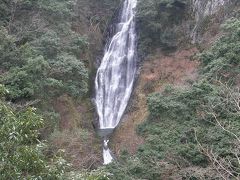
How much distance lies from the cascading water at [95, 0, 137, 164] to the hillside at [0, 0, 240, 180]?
52 cm

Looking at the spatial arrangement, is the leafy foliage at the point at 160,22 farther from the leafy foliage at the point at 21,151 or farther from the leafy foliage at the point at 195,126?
the leafy foliage at the point at 21,151

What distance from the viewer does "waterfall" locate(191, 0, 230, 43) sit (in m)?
26.2

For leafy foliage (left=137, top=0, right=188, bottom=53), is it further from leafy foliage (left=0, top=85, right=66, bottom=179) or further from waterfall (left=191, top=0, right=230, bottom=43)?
leafy foliage (left=0, top=85, right=66, bottom=179)

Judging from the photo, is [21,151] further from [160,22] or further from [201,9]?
[201,9]

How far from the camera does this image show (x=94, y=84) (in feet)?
87.6

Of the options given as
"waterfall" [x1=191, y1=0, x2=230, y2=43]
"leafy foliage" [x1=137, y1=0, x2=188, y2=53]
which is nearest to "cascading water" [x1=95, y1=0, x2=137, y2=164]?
"leafy foliage" [x1=137, y1=0, x2=188, y2=53]

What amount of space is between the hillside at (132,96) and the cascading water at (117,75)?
52 centimetres

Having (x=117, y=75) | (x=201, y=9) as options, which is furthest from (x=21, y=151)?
(x=201, y=9)

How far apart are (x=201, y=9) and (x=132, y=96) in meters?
7.74

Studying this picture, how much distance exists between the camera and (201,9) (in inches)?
1057

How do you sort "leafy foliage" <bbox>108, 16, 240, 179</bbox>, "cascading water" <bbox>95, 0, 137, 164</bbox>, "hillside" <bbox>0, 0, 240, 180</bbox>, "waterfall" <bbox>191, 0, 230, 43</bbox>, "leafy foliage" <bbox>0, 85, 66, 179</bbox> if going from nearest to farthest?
"leafy foliage" <bbox>0, 85, 66, 179</bbox>
"hillside" <bbox>0, 0, 240, 180</bbox>
"leafy foliage" <bbox>108, 16, 240, 179</bbox>
"cascading water" <bbox>95, 0, 137, 164</bbox>
"waterfall" <bbox>191, 0, 230, 43</bbox>

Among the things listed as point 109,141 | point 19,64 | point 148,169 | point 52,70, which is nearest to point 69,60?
point 52,70

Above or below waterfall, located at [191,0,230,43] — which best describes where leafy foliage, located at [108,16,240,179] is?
below

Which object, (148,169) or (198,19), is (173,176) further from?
(198,19)
